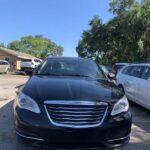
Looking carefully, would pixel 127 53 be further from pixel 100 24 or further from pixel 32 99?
pixel 32 99

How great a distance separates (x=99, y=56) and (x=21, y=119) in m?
48.7

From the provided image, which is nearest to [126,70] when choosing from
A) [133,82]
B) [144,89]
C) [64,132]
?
[133,82]

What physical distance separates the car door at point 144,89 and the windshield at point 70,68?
94.4 inches

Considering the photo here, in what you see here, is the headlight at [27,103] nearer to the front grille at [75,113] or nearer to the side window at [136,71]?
the front grille at [75,113]

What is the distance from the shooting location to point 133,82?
11188mm

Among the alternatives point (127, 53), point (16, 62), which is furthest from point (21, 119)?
point (16, 62)

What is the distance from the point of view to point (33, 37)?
388ft

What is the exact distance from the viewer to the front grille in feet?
17.3

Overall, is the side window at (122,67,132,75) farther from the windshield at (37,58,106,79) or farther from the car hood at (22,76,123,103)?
the car hood at (22,76,123,103)

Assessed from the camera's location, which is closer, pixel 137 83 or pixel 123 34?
pixel 137 83

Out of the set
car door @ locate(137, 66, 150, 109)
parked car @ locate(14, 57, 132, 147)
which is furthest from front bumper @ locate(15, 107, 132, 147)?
car door @ locate(137, 66, 150, 109)

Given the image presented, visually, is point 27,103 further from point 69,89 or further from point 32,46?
point 32,46

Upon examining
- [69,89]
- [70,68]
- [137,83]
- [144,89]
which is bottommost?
[144,89]

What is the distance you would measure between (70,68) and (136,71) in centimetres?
443
